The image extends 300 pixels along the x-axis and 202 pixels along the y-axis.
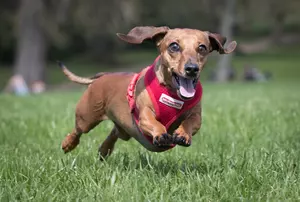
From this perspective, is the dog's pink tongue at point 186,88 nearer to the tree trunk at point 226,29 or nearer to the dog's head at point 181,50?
the dog's head at point 181,50

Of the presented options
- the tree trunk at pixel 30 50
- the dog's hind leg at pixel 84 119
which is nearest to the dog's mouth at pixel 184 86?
the dog's hind leg at pixel 84 119

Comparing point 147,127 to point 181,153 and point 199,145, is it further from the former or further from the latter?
point 199,145

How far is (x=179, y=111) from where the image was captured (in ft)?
15.3

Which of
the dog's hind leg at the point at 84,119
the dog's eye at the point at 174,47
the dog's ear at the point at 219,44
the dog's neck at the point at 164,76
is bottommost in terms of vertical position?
the dog's hind leg at the point at 84,119

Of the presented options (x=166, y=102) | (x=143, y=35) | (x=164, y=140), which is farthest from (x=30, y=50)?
(x=164, y=140)

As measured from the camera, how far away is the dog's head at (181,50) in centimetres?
439

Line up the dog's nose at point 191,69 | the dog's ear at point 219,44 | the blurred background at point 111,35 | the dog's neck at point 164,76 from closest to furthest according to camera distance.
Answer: the dog's nose at point 191,69
the dog's neck at point 164,76
the dog's ear at point 219,44
the blurred background at point 111,35

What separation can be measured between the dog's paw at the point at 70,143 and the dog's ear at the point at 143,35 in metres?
1.46

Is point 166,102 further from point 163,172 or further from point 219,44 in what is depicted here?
point 219,44

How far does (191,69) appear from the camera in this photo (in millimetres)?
4297

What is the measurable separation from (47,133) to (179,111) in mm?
3418

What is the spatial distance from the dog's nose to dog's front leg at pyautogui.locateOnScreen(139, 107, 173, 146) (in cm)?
49

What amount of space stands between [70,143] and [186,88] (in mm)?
1834

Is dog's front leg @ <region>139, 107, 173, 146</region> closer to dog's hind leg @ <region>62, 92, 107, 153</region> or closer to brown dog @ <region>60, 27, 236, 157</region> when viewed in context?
brown dog @ <region>60, 27, 236, 157</region>
